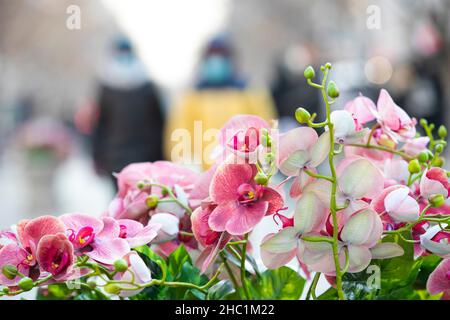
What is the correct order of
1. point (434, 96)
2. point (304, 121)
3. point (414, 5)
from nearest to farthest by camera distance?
point (304, 121) < point (434, 96) < point (414, 5)

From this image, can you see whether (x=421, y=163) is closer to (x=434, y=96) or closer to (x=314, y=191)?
(x=314, y=191)

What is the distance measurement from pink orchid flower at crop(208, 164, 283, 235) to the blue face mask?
20.1ft

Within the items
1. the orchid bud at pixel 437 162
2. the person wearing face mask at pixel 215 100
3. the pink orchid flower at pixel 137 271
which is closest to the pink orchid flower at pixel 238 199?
the pink orchid flower at pixel 137 271

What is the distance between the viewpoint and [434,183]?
1.21 m

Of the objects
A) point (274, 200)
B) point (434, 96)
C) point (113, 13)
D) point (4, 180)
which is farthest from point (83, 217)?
point (113, 13)

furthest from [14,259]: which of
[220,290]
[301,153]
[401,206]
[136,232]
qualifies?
[401,206]

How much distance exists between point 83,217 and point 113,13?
35524 millimetres

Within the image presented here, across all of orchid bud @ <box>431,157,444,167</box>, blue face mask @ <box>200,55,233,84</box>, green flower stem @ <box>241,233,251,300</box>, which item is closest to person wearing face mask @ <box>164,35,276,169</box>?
blue face mask @ <box>200,55,233,84</box>

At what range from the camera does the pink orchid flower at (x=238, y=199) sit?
1175 mm

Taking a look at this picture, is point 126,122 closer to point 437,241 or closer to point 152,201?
point 152,201

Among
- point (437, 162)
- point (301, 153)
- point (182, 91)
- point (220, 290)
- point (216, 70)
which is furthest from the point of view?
point (182, 91)

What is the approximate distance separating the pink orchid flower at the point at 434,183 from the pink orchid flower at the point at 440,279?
10 cm

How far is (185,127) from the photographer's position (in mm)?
6730

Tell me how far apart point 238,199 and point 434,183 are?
0.26 metres
